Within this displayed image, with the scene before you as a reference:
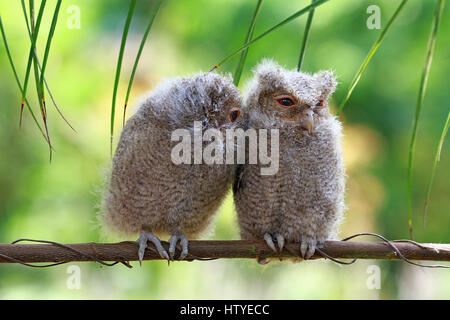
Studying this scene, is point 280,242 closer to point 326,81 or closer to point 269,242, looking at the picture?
point 269,242

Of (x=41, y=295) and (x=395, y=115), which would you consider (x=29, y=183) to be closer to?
(x=41, y=295)

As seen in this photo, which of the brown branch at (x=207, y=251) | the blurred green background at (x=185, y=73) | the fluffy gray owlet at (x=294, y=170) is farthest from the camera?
the blurred green background at (x=185, y=73)

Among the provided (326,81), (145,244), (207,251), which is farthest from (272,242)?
(326,81)

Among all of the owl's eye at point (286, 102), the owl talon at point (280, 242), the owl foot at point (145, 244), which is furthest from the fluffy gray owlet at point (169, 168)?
the owl talon at point (280, 242)

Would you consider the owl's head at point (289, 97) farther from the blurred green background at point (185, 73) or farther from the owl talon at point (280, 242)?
the blurred green background at point (185, 73)

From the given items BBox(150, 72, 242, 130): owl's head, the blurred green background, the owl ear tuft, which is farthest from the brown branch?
the blurred green background

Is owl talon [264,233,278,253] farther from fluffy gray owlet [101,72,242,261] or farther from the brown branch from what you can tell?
fluffy gray owlet [101,72,242,261]
